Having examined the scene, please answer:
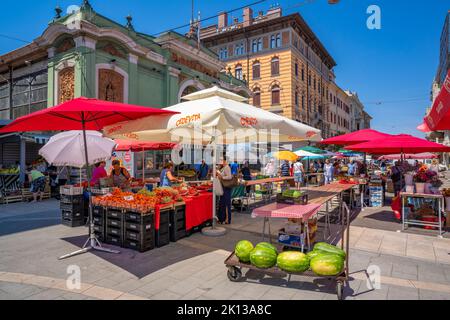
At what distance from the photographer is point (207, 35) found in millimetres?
40375

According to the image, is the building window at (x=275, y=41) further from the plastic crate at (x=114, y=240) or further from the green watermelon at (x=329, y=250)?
the green watermelon at (x=329, y=250)

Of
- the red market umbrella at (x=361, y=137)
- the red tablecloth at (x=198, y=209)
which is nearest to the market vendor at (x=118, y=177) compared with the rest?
the red tablecloth at (x=198, y=209)

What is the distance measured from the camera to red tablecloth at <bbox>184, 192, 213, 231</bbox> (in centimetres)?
676

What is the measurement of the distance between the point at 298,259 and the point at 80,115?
4.77 m

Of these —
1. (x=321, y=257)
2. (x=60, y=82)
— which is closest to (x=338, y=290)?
(x=321, y=257)

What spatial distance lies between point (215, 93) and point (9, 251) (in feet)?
17.8

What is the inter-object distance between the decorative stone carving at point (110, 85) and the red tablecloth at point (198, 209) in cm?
1036

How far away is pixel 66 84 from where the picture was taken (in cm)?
1476

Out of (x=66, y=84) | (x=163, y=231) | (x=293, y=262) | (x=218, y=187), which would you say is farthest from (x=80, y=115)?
(x=66, y=84)

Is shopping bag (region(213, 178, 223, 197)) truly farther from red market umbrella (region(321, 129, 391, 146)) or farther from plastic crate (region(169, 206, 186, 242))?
red market umbrella (region(321, 129, 391, 146))

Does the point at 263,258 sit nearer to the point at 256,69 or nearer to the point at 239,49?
the point at 256,69

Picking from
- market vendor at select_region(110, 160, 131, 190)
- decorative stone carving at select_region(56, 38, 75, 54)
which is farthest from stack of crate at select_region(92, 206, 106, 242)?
decorative stone carving at select_region(56, 38, 75, 54)
